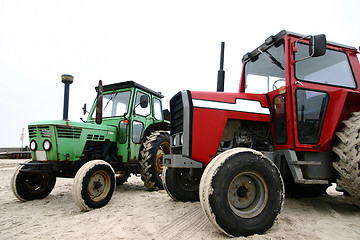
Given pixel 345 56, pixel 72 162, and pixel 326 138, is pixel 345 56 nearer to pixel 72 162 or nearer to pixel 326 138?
pixel 326 138

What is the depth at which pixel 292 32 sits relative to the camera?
12.4ft

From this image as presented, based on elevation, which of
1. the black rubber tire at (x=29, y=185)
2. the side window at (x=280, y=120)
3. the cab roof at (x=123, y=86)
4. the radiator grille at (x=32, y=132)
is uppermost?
the cab roof at (x=123, y=86)

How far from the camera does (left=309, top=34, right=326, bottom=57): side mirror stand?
10.4 ft

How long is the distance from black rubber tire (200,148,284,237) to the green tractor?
7.71ft

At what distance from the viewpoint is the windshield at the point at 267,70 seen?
386cm

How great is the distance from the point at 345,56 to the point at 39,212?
5.49 metres

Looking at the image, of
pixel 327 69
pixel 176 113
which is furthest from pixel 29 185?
pixel 327 69

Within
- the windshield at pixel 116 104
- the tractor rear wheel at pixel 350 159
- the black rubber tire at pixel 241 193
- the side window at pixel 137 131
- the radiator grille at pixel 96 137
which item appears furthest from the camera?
the windshield at pixel 116 104

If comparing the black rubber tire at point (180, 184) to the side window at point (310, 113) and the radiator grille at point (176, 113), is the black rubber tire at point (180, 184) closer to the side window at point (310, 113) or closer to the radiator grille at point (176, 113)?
the radiator grille at point (176, 113)

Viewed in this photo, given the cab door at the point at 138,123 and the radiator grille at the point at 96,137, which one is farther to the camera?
the cab door at the point at 138,123

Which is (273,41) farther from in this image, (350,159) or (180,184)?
(180,184)

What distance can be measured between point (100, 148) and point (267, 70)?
12.6 feet

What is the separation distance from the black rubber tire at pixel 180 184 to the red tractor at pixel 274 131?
2 cm

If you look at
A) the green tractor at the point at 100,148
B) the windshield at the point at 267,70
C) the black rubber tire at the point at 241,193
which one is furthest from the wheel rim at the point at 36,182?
the windshield at the point at 267,70
